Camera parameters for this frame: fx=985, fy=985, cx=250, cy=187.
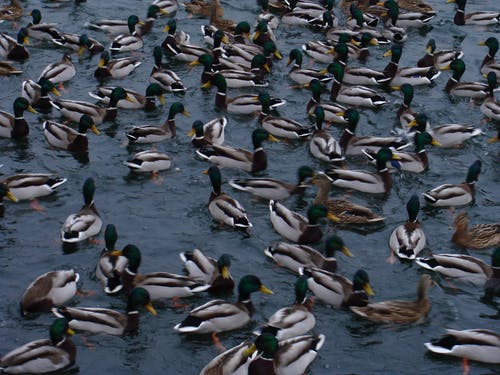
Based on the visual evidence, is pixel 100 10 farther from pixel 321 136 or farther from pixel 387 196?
pixel 387 196

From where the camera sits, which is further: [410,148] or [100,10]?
[100,10]

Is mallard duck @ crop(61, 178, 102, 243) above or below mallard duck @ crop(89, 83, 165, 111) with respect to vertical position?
below

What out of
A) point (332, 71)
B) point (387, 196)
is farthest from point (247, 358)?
point (332, 71)

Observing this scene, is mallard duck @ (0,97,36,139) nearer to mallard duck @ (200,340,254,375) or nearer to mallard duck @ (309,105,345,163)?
mallard duck @ (309,105,345,163)

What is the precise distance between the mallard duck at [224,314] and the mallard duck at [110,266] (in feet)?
4.30

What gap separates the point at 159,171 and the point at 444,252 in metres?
5.20

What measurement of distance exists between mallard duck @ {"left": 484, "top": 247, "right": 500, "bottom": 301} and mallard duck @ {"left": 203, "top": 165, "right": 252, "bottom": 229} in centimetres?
375

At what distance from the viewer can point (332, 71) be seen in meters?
20.2

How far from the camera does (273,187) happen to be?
16.5m

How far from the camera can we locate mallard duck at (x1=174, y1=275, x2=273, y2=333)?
12.9 m

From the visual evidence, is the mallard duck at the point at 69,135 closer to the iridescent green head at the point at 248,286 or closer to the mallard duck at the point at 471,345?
the iridescent green head at the point at 248,286

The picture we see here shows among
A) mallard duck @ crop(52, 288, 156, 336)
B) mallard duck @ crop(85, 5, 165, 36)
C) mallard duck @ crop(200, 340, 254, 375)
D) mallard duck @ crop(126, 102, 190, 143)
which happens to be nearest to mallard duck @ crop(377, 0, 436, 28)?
mallard duck @ crop(85, 5, 165, 36)

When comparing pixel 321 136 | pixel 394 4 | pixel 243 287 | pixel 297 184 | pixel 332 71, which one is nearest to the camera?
pixel 243 287

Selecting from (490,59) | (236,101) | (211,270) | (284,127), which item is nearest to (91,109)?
→ (236,101)
